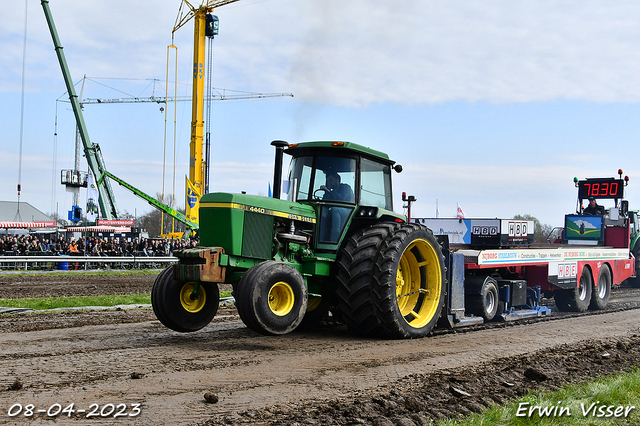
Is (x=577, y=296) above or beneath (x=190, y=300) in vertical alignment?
beneath

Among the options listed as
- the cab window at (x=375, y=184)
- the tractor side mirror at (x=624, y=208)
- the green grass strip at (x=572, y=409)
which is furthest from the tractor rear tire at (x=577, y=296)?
the green grass strip at (x=572, y=409)

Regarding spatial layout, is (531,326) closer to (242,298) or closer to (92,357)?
(242,298)

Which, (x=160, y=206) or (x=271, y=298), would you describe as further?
(x=160, y=206)

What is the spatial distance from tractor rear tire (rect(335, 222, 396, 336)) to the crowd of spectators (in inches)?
682

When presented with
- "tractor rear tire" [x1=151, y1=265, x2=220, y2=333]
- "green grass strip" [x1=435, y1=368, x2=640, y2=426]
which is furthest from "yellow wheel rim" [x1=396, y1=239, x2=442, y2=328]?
"green grass strip" [x1=435, y1=368, x2=640, y2=426]

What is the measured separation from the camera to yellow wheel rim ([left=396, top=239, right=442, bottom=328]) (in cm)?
934

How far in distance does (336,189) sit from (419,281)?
200 centimetres

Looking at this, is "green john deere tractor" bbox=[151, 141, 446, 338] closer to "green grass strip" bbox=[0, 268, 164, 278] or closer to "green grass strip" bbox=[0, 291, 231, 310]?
"green grass strip" bbox=[0, 291, 231, 310]

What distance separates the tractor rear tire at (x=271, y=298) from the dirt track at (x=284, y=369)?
1.20 feet

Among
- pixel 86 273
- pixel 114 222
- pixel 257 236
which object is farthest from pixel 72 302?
pixel 114 222

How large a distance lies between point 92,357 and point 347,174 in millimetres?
4202

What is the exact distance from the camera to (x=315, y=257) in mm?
8375

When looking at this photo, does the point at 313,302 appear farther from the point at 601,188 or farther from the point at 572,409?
the point at 601,188

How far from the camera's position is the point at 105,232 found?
126 feet
